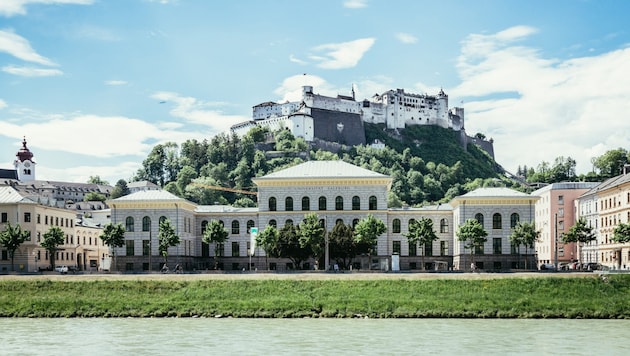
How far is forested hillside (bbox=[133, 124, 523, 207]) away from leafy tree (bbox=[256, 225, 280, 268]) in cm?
6843

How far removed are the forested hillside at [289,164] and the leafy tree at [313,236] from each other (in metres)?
69.7

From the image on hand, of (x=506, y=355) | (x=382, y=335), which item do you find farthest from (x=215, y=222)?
(x=506, y=355)

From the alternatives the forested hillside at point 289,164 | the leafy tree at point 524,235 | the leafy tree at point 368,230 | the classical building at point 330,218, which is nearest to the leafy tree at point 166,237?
the classical building at point 330,218

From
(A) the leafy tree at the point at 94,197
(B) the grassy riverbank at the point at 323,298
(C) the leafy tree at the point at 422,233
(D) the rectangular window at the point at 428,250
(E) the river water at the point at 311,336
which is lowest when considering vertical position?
(E) the river water at the point at 311,336

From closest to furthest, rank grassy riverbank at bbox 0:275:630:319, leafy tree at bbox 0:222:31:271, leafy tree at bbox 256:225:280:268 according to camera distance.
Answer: grassy riverbank at bbox 0:275:630:319
leafy tree at bbox 0:222:31:271
leafy tree at bbox 256:225:280:268

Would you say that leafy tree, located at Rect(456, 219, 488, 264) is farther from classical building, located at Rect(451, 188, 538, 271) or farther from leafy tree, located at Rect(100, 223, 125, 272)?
leafy tree, located at Rect(100, 223, 125, 272)

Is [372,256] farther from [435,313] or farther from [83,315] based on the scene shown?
[83,315]

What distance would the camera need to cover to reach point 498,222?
7406 centimetres

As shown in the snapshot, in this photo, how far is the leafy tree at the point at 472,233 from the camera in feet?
227

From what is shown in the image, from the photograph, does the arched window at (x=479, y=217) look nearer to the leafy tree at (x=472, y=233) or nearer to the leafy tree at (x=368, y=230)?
the leafy tree at (x=472, y=233)

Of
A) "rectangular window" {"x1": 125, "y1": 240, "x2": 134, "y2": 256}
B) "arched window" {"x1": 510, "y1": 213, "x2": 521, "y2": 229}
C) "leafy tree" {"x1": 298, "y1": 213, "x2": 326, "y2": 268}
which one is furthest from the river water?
"arched window" {"x1": 510, "y1": 213, "x2": 521, "y2": 229}

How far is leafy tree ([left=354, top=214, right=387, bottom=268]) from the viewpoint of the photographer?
69875 millimetres

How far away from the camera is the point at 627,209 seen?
7369cm

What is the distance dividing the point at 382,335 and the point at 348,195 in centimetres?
3662
